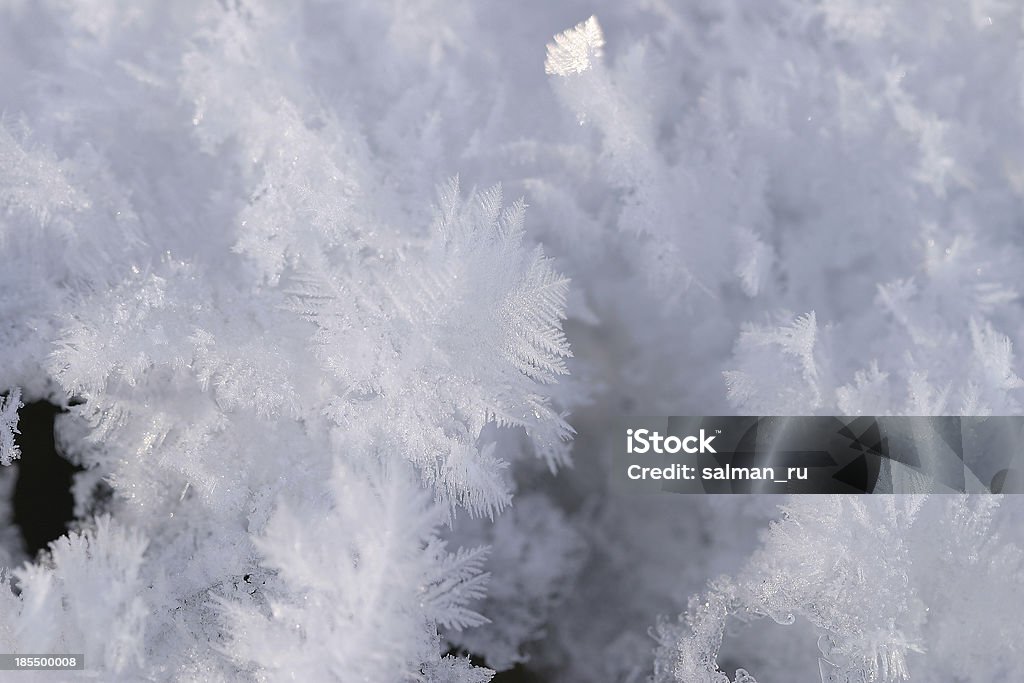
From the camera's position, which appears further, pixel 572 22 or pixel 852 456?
pixel 572 22

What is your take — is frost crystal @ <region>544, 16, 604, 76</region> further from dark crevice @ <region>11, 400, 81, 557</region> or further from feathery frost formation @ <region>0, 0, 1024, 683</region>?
dark crevice @ <region>11, 400, 81, 557</region>

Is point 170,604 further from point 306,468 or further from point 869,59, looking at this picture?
point 869,59

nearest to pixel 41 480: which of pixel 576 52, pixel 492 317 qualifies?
pixel 492 317

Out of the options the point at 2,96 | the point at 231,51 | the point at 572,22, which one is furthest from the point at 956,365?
the point at 2,96

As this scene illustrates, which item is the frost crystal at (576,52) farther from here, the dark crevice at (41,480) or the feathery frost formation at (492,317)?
the dark crevice at (41,480)

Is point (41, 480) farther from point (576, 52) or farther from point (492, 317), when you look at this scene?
point (576, 52)
